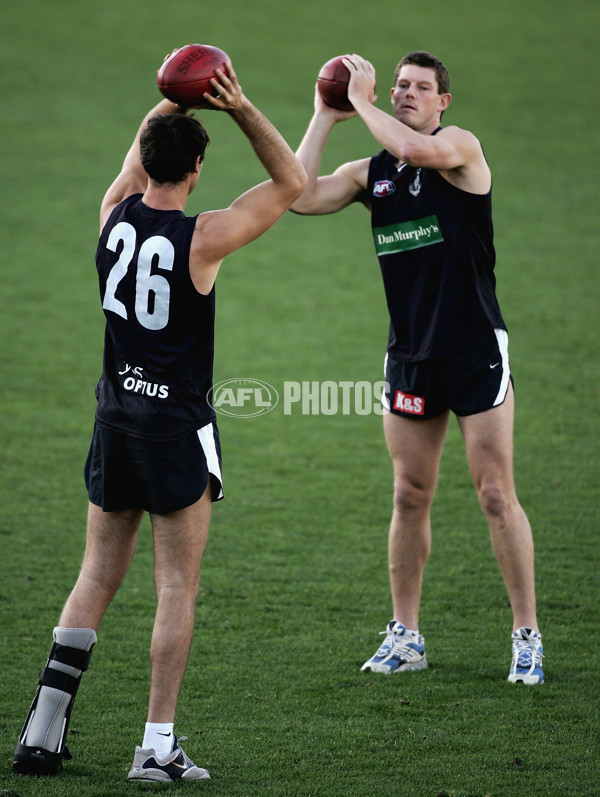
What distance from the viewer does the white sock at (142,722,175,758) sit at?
125 inches

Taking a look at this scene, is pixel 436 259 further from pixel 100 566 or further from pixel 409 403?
pixel 100 566

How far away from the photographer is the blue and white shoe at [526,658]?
4.09 meters

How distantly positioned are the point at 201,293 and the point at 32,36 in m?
17.8

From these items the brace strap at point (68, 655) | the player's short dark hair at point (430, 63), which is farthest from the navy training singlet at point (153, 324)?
the player's short dark hair at point (430, 63)

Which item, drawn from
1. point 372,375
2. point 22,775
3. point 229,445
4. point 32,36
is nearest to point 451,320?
point 22,775

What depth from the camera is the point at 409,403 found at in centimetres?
429

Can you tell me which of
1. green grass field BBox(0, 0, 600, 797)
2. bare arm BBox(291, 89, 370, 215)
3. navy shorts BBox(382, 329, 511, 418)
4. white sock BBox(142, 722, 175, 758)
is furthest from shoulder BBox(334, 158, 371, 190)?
white sock BBox(142, 722, 175, 758)

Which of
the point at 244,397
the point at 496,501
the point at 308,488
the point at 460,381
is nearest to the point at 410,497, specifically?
the point at 496,501

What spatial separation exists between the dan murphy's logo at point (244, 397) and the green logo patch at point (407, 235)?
4035 millimetres

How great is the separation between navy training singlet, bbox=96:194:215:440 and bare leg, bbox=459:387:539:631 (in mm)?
1332

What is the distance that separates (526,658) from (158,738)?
64.1 inches

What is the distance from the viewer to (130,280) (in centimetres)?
320

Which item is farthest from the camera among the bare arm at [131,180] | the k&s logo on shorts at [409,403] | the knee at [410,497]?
the knee at [410,497]

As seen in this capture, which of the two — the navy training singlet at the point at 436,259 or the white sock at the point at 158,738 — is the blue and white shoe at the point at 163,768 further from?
the navy training singlet at the point at 436,259
